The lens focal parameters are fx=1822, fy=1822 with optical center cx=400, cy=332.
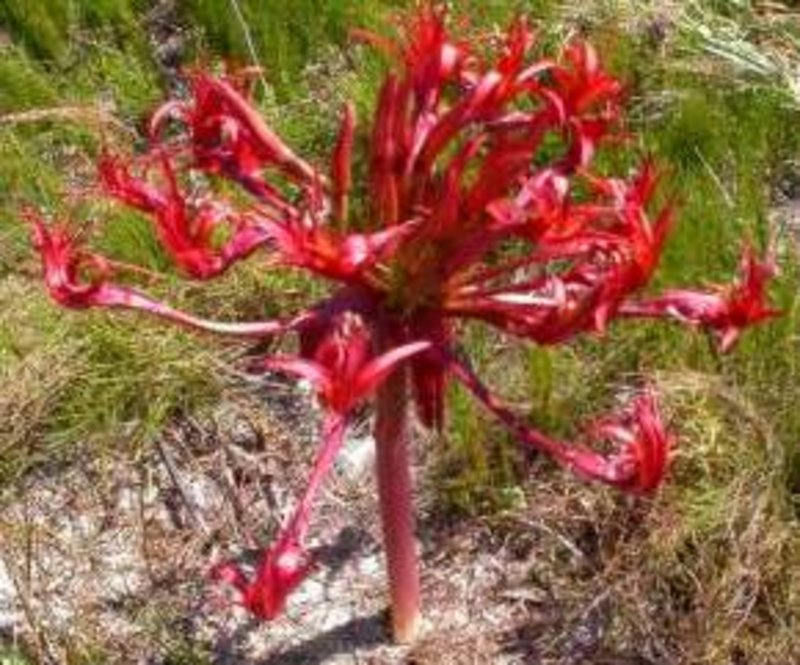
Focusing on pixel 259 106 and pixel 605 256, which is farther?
pixel 259 106

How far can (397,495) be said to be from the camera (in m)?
2.45

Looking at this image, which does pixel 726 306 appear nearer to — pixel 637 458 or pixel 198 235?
pixel 637 458

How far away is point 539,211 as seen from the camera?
1996 mm

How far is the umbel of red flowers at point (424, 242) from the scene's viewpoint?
2000 mm

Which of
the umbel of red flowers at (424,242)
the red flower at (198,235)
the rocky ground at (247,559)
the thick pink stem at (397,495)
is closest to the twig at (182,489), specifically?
the rocky ground at (247,559)

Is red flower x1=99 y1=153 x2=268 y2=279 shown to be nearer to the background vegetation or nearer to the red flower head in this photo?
the red flower head

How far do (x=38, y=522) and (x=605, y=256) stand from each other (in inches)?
49.1

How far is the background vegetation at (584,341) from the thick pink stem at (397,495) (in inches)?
10.5

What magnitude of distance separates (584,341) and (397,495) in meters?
0.65

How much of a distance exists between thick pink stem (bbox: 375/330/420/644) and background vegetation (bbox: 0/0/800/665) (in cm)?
27

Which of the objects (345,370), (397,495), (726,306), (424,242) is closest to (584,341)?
(397,495)

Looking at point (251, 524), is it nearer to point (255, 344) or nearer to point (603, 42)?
point (255, 344)

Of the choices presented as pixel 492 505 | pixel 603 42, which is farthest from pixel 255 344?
pixel 603 42

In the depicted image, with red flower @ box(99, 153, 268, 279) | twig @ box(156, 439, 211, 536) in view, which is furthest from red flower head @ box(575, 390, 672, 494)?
twig @ box(156, 439, 211, 536)
